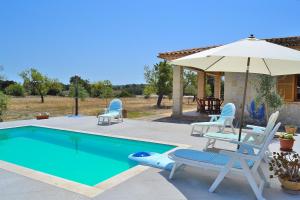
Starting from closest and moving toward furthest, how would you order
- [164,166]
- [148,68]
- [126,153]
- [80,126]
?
[164,166], [126,153], [80,126], [148,68]

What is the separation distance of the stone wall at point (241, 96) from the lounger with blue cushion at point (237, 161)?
326 inches

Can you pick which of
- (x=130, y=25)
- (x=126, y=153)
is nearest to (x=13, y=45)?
(x=130, y=25)

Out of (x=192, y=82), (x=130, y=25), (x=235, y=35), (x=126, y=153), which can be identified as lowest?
(x=126, y=153)

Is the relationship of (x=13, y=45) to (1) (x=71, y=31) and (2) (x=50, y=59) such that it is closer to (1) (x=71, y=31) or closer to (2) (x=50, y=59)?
(1) (x=71, y=31)

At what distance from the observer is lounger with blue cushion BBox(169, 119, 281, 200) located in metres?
3.96

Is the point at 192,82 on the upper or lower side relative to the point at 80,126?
upper

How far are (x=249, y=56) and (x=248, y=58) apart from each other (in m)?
1.34

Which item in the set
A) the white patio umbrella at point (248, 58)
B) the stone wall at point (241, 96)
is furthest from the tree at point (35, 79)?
the white patio umbrella at point (248, 58)

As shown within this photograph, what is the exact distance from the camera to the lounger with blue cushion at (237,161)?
3965 mm

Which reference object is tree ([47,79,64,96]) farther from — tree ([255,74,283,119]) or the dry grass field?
tree ([255,74,283,119])

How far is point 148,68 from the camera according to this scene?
2747 centimetres

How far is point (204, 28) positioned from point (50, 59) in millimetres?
33350

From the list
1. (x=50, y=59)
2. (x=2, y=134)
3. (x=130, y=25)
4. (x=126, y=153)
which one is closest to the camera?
(x=126, y=153)

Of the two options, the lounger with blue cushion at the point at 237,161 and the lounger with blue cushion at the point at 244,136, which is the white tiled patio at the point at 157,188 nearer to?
the lounger with blue cushion at the point at 237,161
